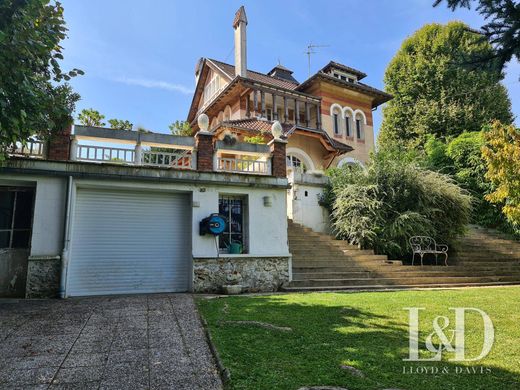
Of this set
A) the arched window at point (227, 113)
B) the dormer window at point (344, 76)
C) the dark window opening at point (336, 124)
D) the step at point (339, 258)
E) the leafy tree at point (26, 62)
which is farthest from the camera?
the dormer window at point (344, 76)

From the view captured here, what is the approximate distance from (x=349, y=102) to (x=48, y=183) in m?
22.4

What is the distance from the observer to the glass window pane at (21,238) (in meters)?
8.83

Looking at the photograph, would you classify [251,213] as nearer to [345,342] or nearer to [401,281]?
[401,281]

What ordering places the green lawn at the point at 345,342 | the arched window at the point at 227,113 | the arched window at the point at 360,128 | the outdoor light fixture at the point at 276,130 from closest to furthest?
the green lawn at the point at 345,342, the outdoor light fixture at the point at 276,130, the arched window at the point at 227,113, the arched window at the point at 360,128

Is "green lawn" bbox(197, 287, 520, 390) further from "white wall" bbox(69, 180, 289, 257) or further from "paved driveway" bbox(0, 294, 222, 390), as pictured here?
"white wall" bbox(69, 180, 289, 257)

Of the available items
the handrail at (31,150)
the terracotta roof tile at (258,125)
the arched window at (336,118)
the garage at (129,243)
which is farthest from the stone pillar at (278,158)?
the arched window at (336,118)

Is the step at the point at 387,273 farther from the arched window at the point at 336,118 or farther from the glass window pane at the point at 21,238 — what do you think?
the arched window at the point at 336,118

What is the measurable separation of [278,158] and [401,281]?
5.25m

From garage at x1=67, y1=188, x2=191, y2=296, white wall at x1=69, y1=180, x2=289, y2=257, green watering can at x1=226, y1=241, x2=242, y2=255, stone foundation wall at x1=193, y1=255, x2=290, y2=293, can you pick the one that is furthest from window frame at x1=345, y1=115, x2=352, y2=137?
garage at x1=67, y1=188, x2=191, y2=296

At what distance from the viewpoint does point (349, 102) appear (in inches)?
1065

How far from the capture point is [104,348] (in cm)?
454

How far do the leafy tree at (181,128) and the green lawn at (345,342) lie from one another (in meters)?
13.0

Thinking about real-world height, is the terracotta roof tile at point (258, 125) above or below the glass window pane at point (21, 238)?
above

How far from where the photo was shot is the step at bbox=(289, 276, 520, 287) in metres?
10.6
